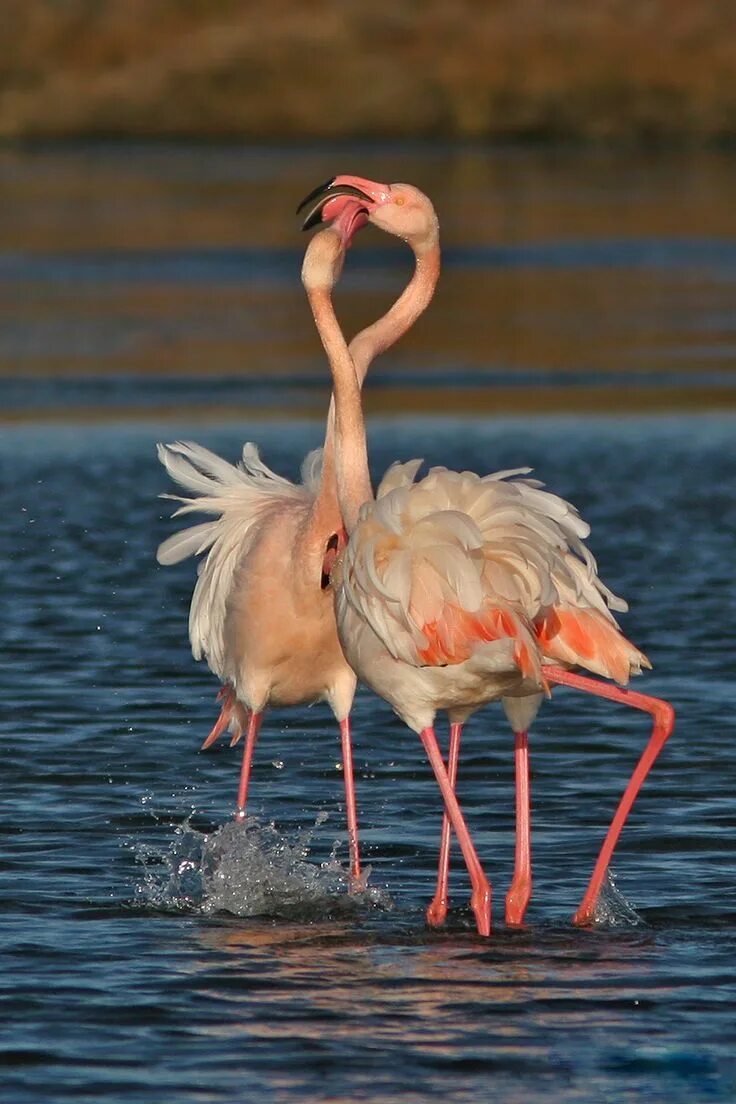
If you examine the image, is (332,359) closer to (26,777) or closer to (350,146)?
(26,777)

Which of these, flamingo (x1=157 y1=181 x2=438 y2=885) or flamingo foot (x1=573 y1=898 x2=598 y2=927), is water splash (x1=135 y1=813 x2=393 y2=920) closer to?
flamingo (x1=157 y1=181 x2=438 y2=885)

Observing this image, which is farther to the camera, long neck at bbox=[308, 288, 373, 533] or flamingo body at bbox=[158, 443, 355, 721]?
flamingo body at bbox=[158, 443, 355, 721]

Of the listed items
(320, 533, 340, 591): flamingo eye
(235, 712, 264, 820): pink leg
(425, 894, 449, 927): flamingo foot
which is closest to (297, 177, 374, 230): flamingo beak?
(320, 533, 340, 591): flamingo eye

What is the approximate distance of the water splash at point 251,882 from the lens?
25.8ft

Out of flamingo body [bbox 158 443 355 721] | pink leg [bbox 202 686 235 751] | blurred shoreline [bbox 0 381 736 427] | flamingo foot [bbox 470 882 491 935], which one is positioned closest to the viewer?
flamingo foot [bbox 470 882 491 935]

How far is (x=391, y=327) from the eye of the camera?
8.45m

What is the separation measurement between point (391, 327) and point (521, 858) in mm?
1907

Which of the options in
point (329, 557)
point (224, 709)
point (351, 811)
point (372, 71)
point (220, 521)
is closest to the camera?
point (329, 557)

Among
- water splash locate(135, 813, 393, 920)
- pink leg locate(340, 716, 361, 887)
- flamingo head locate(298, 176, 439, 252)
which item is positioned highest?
flamingo head locate(298, 176, 439, 252)

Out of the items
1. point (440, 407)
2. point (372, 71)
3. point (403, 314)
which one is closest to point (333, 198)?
point (403, 314)

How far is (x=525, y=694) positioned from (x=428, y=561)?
1.92 ft

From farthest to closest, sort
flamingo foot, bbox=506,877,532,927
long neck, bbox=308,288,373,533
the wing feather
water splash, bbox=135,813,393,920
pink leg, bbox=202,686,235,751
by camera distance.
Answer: pink leg, bbox=202,686,235,751, the wing feather, water splash, bbox=135,813,393,920, long neck, bbox=308,288,373,533, flamingo foot, bbox=506,877,532,927

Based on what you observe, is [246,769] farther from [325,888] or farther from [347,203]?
[347,203]

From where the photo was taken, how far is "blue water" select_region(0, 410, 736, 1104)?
6219mm
